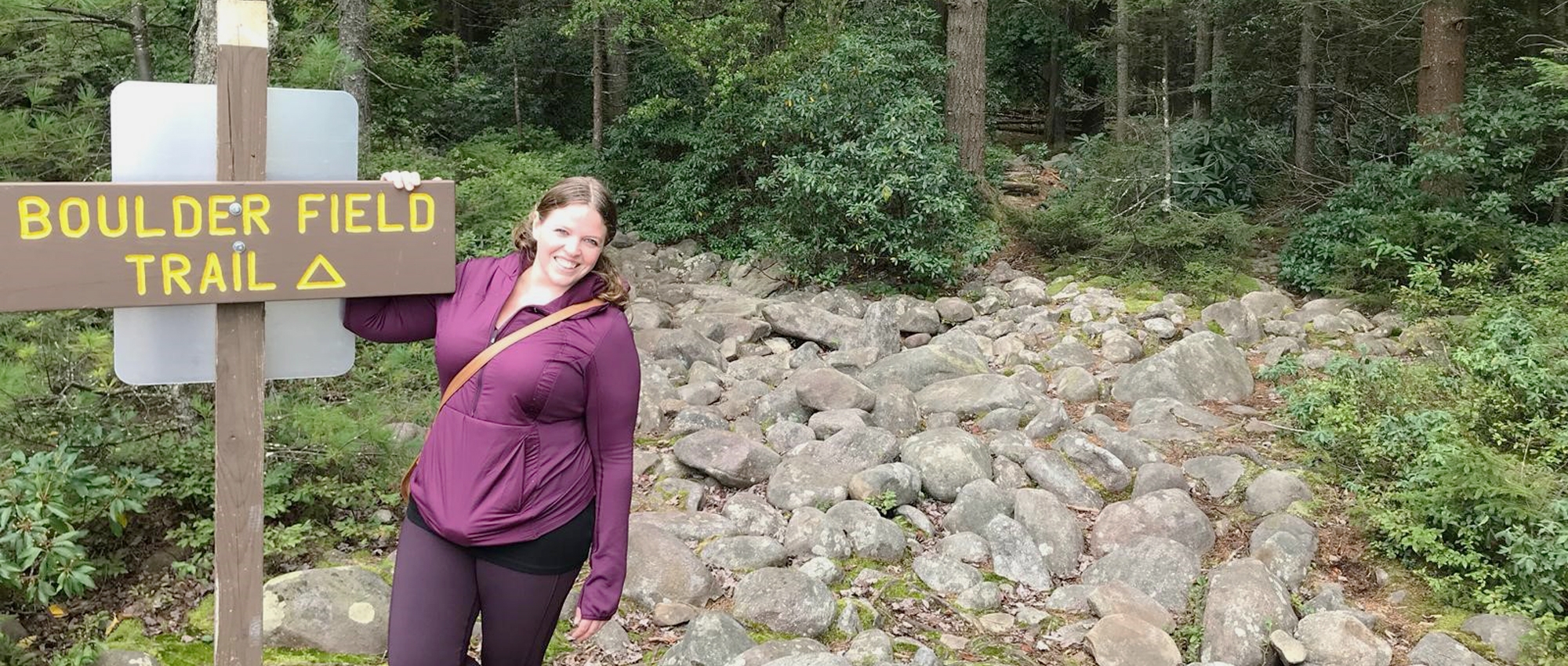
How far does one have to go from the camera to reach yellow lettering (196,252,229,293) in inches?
80.4

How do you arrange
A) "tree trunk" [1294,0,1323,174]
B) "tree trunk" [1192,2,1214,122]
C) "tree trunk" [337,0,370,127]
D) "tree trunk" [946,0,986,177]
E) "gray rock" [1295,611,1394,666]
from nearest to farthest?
"gray rock" [1295,611,1394,666] < "tree trunk" [337,0,370,127] < "tree trunk" [946,0,986,177] < "tree trunk" [1294,0,1323,174] < "tree trunk" [1192,2,1214,122]

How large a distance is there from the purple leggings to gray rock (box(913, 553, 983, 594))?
220 centimetres

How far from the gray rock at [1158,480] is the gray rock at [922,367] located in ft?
5.72

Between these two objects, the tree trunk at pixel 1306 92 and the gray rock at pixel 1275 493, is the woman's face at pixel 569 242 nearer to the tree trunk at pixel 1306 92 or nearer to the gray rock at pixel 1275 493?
the gray rock at pixel 1275 493

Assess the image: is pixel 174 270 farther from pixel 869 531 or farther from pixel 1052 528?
pixel 1052 528

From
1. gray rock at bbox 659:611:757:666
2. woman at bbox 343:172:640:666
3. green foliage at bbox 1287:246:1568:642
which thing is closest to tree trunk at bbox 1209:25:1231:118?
green foliage at bbox 1287:246:1568:642

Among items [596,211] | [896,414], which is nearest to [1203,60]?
[896,414]

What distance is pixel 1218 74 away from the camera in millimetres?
Answer: 14969

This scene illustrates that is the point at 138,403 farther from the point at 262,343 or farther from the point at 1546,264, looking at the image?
the point at 1546,264

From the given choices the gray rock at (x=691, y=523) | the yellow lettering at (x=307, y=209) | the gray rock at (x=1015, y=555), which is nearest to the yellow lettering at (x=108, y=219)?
the yellow lettering at (x=307, y=209)

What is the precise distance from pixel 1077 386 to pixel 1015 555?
2.49 m

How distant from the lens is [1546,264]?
6.62 metres

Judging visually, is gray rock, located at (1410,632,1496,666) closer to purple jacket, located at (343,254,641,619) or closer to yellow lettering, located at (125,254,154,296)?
purple jacket, located at (343,254,641,619)

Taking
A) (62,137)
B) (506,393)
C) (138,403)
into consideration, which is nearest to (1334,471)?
(506,393)
